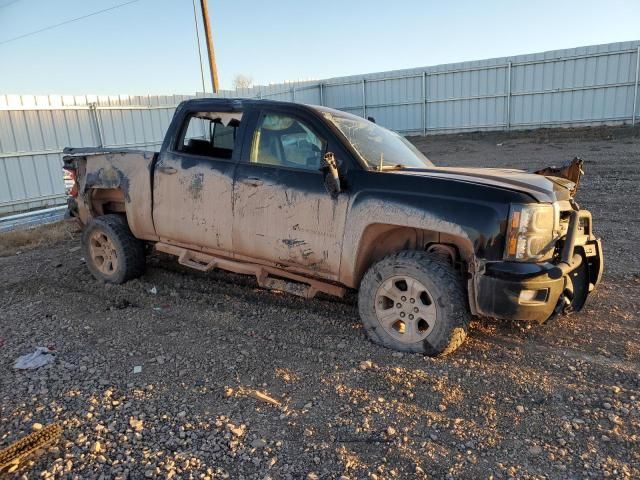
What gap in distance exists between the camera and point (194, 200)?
4.85m

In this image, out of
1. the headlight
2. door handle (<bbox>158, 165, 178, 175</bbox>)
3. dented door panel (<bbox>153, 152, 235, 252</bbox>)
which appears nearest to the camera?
the headlight

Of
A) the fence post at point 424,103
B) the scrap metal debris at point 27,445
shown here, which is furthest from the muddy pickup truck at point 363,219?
the fence post at point 424,103

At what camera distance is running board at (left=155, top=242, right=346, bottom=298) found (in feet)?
14.5

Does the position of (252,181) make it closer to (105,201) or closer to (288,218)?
(288,218)

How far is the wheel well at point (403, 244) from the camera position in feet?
12.8

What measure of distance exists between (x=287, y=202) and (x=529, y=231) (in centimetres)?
194

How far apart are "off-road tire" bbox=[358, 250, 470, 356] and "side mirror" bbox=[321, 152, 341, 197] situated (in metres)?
0.69

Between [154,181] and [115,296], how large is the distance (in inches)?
52.9

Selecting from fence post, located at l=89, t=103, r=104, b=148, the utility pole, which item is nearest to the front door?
fence post, located at l=89, t=103, r=104, b=148

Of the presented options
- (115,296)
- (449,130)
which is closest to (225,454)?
(115,296)

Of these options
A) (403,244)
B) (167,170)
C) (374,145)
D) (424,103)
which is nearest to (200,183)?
(167,170)

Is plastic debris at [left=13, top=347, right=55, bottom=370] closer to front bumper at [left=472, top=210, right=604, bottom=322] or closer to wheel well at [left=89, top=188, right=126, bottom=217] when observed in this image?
wheel well at [left=89, top=188, right=126, bottom=217]

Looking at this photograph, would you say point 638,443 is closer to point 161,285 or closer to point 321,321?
point 321,321

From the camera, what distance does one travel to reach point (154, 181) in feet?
17.0
